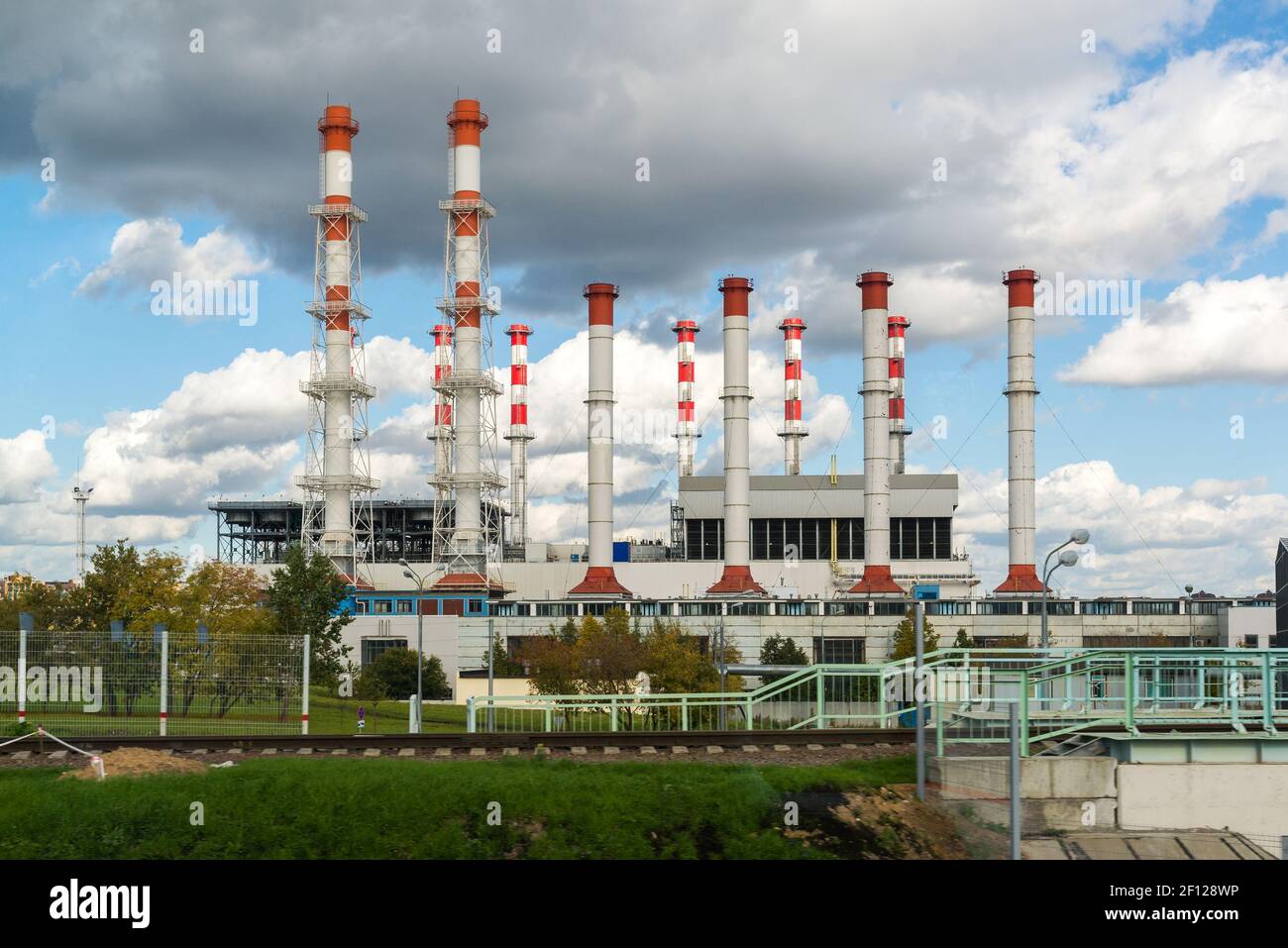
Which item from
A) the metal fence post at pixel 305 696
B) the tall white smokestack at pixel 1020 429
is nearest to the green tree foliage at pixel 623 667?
the metal fence post at pixel 305 696

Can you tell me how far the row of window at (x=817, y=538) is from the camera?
104 metres

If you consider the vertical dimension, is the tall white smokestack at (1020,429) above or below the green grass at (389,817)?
above

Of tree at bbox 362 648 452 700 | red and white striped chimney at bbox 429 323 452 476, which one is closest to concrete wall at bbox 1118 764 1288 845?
tree at bbox 362 648 452 700

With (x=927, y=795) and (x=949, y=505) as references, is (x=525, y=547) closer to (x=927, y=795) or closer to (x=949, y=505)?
(x=949, y=505)

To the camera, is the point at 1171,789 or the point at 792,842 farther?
the point at 1171,789

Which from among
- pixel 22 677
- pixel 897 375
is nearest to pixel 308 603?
pixel 22 677

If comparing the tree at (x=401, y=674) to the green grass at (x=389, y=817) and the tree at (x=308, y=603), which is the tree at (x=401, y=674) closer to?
the tree at (x=308, y=603)

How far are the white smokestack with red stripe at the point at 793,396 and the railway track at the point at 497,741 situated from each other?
3467 inches

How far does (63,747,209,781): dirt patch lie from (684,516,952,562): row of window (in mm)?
86962

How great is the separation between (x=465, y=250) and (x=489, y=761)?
219 feet

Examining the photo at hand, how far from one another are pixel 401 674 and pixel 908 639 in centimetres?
2731
